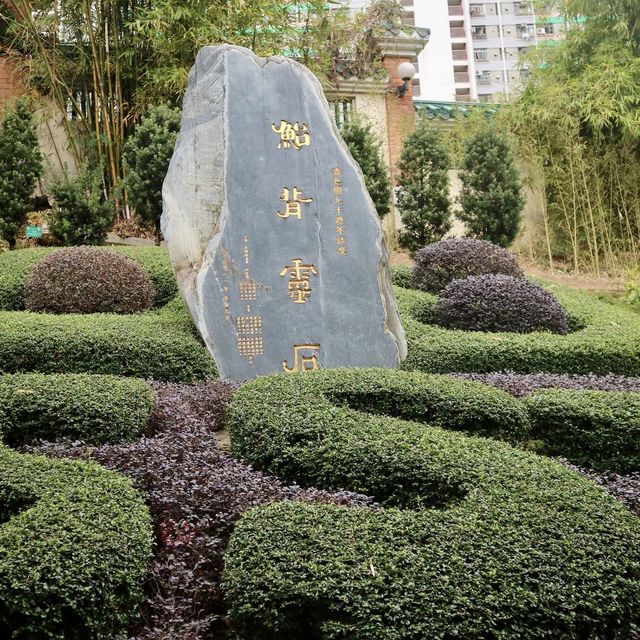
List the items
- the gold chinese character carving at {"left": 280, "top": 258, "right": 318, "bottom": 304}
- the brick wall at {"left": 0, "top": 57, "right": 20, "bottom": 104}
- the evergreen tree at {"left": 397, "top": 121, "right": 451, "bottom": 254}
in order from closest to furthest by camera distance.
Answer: the gold chinese character carving at {"left": 280, "top": 258, "right": 318, "bottom": 304}
the evergreen tree at {"left": 397, "top": 121, "right": 451, "bottom": 254}
the brick wall at {"left": 0, "top": 57, "right": 20, "bottom": 104}

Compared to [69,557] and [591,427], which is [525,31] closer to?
[591,427]

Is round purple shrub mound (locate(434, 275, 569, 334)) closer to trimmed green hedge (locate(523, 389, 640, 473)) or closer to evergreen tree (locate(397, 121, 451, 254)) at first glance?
trimmed green hedge (locate(523, 389, 640, 473))

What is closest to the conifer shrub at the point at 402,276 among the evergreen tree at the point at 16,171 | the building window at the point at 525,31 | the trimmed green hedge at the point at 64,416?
the evergreen tree at the point at 16,171

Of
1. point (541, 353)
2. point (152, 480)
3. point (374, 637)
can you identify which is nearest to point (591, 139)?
point (541, 353)

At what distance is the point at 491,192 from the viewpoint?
1049 cm

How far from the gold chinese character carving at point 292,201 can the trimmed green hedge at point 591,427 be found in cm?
208

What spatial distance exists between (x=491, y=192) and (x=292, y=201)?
15.9ft

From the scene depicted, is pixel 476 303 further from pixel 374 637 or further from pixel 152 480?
pixel 374 637

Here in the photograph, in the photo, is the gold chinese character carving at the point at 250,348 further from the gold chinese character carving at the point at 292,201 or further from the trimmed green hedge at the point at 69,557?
the trimmed green hedge at the point at 69,557

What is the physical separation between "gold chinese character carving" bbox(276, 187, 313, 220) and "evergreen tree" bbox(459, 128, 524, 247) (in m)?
4.79

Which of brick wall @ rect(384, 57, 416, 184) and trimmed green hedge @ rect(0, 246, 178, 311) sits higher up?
brick wall @ rect(384, 57, 416, 184)

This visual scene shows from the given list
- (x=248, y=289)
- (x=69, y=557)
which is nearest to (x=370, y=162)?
(x=248, y=289)

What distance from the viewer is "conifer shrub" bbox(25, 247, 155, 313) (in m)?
6.99

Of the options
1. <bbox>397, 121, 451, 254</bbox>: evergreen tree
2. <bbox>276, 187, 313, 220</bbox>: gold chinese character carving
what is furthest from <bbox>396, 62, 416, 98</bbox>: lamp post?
<bbox>276, 187, 313, 220</bbox>: gold chinese character carving
